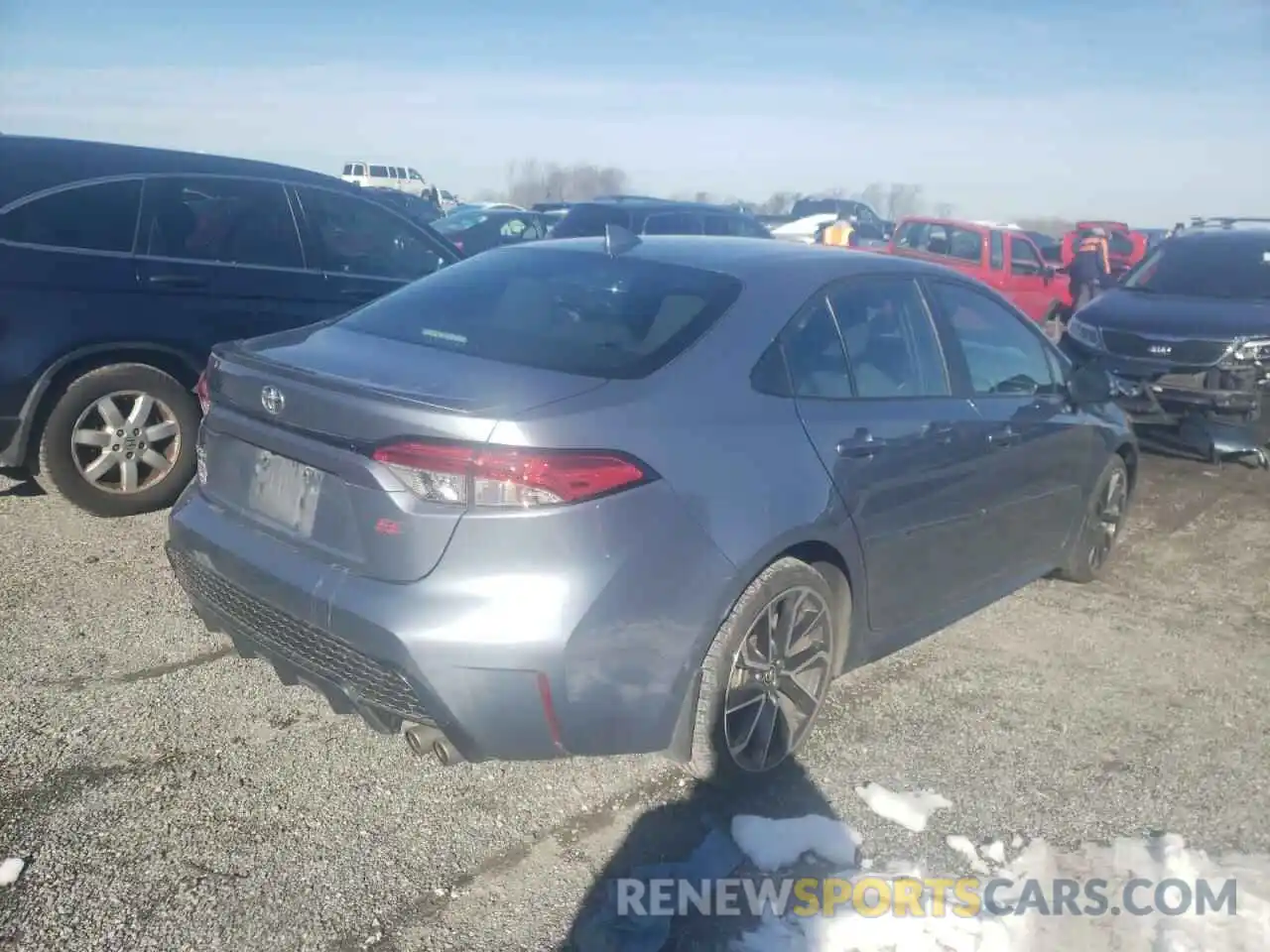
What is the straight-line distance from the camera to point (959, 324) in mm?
4082

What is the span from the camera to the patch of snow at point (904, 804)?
125 inches

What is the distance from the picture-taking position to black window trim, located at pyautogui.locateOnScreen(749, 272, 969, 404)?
10.6 ft

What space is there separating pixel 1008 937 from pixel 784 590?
3.43ft

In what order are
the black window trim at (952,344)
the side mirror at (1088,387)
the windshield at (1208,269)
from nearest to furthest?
the black window trim at (952,344) → the side mirror at (1088,387) → the windshield at (1208,269)

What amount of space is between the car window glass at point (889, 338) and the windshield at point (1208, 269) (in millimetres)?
5884

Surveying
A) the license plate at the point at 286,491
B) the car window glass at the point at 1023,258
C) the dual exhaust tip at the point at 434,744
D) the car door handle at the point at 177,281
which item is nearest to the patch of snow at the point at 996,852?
the dual exhaust tip at the point at 434,744

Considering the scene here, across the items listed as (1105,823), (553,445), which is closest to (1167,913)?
(1105,823)

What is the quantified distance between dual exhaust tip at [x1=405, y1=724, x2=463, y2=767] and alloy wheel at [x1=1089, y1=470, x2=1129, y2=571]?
139 inches

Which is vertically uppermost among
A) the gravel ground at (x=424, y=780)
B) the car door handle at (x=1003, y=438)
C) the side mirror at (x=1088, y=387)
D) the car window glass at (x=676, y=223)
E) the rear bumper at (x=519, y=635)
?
the car window glass at (x=676, y=223)

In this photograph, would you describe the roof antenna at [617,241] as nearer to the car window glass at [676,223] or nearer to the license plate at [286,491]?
the license plate at [286,491]

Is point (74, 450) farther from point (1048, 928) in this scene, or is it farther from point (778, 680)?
point (1048, 928)

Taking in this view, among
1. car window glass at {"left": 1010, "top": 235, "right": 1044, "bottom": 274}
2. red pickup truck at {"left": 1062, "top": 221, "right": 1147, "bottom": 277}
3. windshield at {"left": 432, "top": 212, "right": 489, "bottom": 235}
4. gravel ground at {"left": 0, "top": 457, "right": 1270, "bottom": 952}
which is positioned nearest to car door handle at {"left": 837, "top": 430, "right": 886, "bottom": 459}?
gravel ground at {"left": 0, "top": 457, "right": 1270, "bottom": 952}

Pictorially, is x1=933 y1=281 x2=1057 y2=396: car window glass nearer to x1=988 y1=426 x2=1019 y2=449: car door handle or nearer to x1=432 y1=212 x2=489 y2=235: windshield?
x1=988 y1=426 x2=1019 y2=449: car door handle

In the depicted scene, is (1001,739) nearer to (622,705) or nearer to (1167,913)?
(1167,913)
